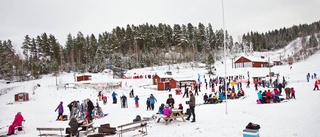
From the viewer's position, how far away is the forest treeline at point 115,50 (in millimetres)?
67062

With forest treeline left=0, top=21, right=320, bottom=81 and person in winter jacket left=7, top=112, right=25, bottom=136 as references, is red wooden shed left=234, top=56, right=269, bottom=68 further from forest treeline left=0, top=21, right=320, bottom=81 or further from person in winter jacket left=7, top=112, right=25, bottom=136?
person in winter jacket left=7, top=112, right=25, bottom=136

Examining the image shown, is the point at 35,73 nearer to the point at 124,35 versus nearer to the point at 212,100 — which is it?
the point at 124,35

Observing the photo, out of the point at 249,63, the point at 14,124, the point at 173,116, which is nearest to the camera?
the point at 173,116

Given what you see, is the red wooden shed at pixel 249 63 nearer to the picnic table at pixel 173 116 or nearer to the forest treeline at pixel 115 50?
the forest treeline at pixel 115 50

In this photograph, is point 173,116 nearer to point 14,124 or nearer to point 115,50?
point 14,124

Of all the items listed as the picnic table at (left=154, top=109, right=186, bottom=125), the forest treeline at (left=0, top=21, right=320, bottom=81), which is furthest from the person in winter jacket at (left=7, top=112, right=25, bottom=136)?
the forest treeline at (left=0, top=21, right=320, bottom=81)

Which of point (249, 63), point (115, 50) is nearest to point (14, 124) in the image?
point (249, 63)

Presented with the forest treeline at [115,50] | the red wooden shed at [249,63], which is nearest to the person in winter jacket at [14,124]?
the forest treeline at [115,50]

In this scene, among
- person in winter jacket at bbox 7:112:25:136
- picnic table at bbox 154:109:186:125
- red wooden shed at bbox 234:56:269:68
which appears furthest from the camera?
red wooden shed at bbox 234:56:269:68

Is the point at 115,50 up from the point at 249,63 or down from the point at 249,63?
up

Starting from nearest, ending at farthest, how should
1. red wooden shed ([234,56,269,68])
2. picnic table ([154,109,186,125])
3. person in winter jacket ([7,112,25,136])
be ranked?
picnic table ([154,109,186,125]) → person in winter jacket ([7,112,25,136]) → red wooden shed ([234,56,269,68])

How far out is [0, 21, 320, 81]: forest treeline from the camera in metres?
67.1

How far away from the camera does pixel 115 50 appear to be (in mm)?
83625

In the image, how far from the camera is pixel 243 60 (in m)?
68.2
